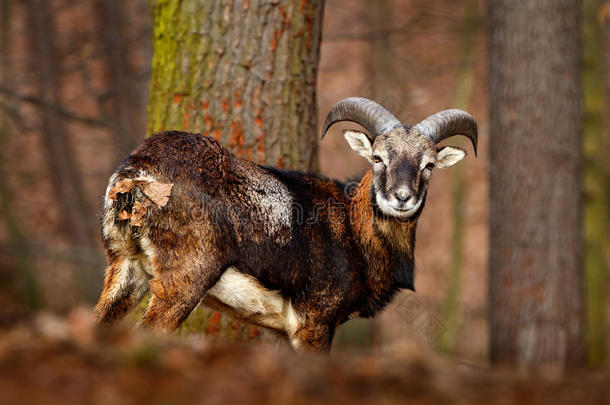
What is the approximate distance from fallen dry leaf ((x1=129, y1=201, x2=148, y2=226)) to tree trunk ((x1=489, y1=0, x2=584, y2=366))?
14.3 ft

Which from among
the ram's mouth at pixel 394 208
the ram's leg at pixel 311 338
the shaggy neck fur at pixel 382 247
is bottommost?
the ram's leg at pixel 311 338

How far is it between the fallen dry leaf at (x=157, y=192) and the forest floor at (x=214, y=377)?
4.65 feet

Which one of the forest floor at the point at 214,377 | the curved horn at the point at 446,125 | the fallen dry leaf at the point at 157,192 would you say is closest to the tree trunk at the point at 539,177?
the curved horn at the point at 446,125

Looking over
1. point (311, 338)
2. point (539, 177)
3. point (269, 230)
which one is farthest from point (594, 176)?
point (269, 230)

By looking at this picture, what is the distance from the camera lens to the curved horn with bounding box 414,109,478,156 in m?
6.44

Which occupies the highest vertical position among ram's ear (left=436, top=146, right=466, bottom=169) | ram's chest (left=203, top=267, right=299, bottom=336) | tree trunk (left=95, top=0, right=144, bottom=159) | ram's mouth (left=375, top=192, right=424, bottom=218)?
tree trunk (left=95, top=0, right=144, bottom=159)

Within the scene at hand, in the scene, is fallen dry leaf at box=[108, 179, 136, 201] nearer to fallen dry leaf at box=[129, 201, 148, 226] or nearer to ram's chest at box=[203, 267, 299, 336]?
fallen dry leaf at box=[129, 201, 148, 226]

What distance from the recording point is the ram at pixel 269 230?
5.11 m

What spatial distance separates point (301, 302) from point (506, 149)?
3278 mm

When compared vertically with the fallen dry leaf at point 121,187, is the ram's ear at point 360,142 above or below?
above

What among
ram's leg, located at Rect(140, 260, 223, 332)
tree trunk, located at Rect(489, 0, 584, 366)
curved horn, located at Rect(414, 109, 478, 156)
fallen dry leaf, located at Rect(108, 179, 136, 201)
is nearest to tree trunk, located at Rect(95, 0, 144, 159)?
tree trunk, located at Rect(489, 0, 584, 366)

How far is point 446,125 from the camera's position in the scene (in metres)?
6.55

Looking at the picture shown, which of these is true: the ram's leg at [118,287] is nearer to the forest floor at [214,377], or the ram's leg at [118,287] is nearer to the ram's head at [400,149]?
the forest floor at [214,377]

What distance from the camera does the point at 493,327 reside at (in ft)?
26.4
